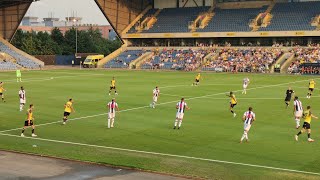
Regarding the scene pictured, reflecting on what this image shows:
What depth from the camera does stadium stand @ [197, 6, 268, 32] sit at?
91500 mm

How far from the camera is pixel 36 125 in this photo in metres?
27.9

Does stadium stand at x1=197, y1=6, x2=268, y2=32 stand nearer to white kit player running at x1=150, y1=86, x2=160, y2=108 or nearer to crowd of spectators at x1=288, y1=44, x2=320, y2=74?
crowd of spectators at x1=288, y1=44, x2=320, y2=74

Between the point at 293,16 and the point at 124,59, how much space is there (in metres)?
35.0

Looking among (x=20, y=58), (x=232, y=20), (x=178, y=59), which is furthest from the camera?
(x=20, y=58)

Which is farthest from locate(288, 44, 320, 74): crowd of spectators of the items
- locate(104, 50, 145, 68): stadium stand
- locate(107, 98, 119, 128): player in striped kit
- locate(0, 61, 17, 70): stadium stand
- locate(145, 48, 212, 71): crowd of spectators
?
locate(107, 98, 119, 128): player in striped kit

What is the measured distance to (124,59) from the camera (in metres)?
97.5

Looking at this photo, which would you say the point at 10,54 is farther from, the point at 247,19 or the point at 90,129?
the point at 90,129

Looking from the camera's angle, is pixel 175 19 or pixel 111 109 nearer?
pixel 111 109

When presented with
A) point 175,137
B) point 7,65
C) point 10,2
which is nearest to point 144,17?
point 10,2

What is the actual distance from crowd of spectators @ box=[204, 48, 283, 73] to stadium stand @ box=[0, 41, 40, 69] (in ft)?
118

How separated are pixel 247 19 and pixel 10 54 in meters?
48.6

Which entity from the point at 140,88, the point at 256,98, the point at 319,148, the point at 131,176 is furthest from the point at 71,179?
the point at 140,88

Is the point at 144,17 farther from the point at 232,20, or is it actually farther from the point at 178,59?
the point at 232,20

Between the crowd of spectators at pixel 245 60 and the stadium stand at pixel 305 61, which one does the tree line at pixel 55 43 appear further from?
the stadium stand at pixel 305 61
